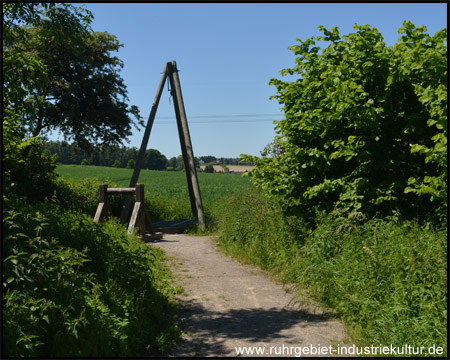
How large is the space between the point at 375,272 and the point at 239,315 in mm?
1737

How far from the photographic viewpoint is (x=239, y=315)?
5.62 metres

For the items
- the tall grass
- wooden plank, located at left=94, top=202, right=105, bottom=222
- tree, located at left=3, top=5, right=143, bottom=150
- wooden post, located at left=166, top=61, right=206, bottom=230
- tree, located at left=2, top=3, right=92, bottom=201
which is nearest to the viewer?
the tall grass

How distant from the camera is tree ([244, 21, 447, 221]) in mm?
6578

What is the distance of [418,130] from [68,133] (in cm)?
1547

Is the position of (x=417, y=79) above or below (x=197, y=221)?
above

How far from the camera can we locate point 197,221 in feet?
47.0

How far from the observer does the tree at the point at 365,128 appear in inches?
259

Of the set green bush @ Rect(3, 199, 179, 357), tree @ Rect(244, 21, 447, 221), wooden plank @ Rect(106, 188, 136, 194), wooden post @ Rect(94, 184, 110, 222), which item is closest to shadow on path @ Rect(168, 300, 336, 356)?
green bush @ Rect(3, 199, 179, 357)

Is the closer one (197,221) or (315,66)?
(315,66)

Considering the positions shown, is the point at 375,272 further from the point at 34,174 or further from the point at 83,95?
the point at 83,95

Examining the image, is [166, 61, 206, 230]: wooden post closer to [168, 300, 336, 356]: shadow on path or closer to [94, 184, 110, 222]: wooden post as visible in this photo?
[94, 184, 110, 222]: wooden post

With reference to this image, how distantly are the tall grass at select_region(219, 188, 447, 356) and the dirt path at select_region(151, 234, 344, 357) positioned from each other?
32 centimetres

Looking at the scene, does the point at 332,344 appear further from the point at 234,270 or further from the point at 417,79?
the point at 417,79

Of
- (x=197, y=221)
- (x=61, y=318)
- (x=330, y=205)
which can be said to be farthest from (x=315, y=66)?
(x=197, y=221)
